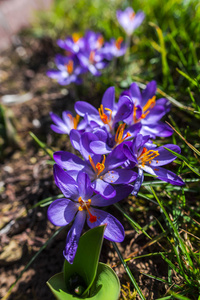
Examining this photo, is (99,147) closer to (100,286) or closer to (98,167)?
(98,167)

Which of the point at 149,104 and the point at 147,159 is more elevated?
the point at 149,104

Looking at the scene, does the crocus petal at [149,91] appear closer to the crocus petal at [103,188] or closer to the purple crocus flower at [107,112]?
the purple crocus flower at [107,112]

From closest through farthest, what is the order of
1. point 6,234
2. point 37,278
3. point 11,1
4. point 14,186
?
point 37,278, point 6,234, point 14,186, point 11,1

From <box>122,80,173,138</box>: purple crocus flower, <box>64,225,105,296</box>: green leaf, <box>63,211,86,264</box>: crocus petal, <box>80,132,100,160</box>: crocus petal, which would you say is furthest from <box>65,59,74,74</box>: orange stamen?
<box>64,225,105,296</box>: green leaf

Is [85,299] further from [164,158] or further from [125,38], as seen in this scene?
[125,38]

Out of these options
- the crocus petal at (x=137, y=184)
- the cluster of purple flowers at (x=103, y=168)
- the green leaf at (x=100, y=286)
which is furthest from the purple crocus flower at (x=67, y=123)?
the green leaf at (x=100, y=286)

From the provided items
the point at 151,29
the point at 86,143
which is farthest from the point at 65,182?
the point at 151,29

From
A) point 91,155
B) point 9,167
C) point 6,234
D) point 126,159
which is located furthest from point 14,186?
point 126,159
